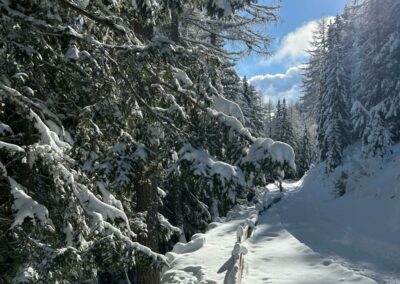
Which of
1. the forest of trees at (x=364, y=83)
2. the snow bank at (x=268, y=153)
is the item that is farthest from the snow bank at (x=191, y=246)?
the forest of trees at (x=364, y=83)

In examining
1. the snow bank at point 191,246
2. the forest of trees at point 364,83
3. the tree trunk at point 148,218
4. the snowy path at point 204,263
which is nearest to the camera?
the tree trunk at point 148,218

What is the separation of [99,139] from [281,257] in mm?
8121

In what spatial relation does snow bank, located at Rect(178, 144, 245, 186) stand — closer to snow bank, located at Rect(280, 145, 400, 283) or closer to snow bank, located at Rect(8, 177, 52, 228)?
snow bank, located at Rect(8, 177, 52, 228)

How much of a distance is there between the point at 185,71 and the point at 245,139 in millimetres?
1888

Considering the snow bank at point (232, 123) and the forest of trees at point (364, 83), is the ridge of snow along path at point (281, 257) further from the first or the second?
the forest of trees at point (364, 83)

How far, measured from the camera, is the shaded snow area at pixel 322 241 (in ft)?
34.9

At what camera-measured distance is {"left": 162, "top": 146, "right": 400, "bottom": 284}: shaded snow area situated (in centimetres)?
1062

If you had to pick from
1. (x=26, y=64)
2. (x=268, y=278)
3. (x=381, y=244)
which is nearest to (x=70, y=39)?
(x=26, y=64)

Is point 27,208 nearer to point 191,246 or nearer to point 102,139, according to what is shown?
point 102,139

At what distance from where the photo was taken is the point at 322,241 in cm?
1566

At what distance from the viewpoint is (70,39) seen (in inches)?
223

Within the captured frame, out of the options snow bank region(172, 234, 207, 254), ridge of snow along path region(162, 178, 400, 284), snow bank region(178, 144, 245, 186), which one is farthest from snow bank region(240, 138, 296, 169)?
snow bank region(172, 234, 207, 254)

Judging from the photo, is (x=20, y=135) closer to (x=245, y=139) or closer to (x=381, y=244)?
(x=245, y=139)

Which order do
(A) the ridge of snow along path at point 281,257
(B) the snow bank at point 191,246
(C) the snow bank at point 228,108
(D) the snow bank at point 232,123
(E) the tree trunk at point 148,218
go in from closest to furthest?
(D) the snow bank at point 232,123 < (C) the snow bank at point 228,108 < (E) the tree trunk at point 148,218 < (A) the ridge of snow along path at point 281,257 < (B) the snow bank at point 191,246
